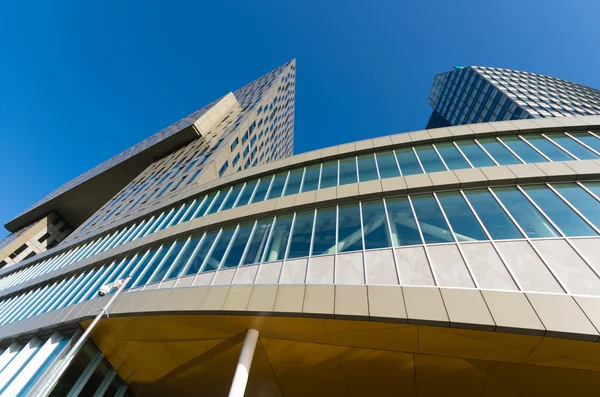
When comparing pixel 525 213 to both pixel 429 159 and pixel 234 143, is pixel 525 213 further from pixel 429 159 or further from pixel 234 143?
pixel 234 143

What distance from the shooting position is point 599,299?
21.7 feet

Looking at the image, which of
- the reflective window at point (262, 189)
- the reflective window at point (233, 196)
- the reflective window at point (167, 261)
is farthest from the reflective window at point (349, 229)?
the reflective window at point (167, 261)

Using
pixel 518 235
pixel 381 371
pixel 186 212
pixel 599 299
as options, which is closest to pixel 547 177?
pixel 518 235

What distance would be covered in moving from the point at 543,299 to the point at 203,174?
24598 millimetres

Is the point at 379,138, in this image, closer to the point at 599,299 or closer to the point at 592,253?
the point at 592,253

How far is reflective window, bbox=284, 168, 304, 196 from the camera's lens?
1547 cm

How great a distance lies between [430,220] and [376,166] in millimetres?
5345

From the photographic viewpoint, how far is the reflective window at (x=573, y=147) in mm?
12172

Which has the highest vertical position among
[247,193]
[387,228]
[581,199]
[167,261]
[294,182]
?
[247,193]

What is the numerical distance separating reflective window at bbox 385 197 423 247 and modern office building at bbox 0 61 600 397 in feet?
0.22

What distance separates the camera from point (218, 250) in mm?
13023

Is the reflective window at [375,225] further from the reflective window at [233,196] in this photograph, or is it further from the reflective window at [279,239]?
the reflective window at [233,196]

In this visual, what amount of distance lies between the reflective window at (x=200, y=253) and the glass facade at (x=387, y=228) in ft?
0.15

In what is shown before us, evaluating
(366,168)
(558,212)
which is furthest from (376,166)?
(558,212)
